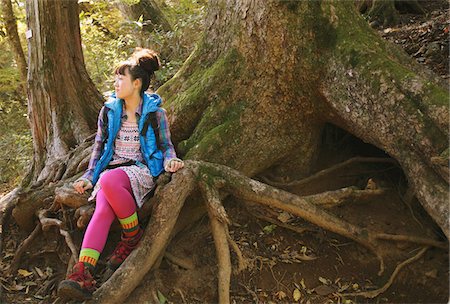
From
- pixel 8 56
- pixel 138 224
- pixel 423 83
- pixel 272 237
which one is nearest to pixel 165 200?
pixel 138 224

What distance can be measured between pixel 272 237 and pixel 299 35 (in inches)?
80.1

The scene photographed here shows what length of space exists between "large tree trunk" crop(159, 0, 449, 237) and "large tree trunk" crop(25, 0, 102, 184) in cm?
197

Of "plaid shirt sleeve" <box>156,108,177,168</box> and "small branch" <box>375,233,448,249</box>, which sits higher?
"plaid shirt sleeve" <box>156,108,177,168</box>

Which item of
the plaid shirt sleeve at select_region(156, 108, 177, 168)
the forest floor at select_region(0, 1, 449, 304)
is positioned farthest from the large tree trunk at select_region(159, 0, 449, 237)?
the forest floor at select_region(0, 1, 449, 304)

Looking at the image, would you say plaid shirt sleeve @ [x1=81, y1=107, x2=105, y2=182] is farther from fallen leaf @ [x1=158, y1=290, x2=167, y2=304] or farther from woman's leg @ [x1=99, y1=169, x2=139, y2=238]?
fallen leaf @ [x1=158, y1=290, x2=167, y2=304]

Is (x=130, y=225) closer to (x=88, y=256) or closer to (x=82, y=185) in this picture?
(x=88, y=256)

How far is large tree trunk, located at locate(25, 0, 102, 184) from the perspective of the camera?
18.7 ft

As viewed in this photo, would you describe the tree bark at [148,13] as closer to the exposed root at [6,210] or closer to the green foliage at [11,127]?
Answer: the green foliage at [11,127]

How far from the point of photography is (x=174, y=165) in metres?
3.57

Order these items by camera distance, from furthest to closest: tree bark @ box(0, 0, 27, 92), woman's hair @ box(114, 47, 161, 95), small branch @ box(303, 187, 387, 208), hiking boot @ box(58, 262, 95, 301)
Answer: tree bark @ box(0, 0, 27, 92) < small branch @ box(303, 187, 387, 208) < woman's hair @ box(114, 47, 161, 95) < hiking boot @ box(58, 262, 95, 301)

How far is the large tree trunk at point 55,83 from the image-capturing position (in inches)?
224

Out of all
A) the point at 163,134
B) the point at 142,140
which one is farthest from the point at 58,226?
the point at 163,134

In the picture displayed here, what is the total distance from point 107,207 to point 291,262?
1.83 m

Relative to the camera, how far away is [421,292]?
3855 millimetres
